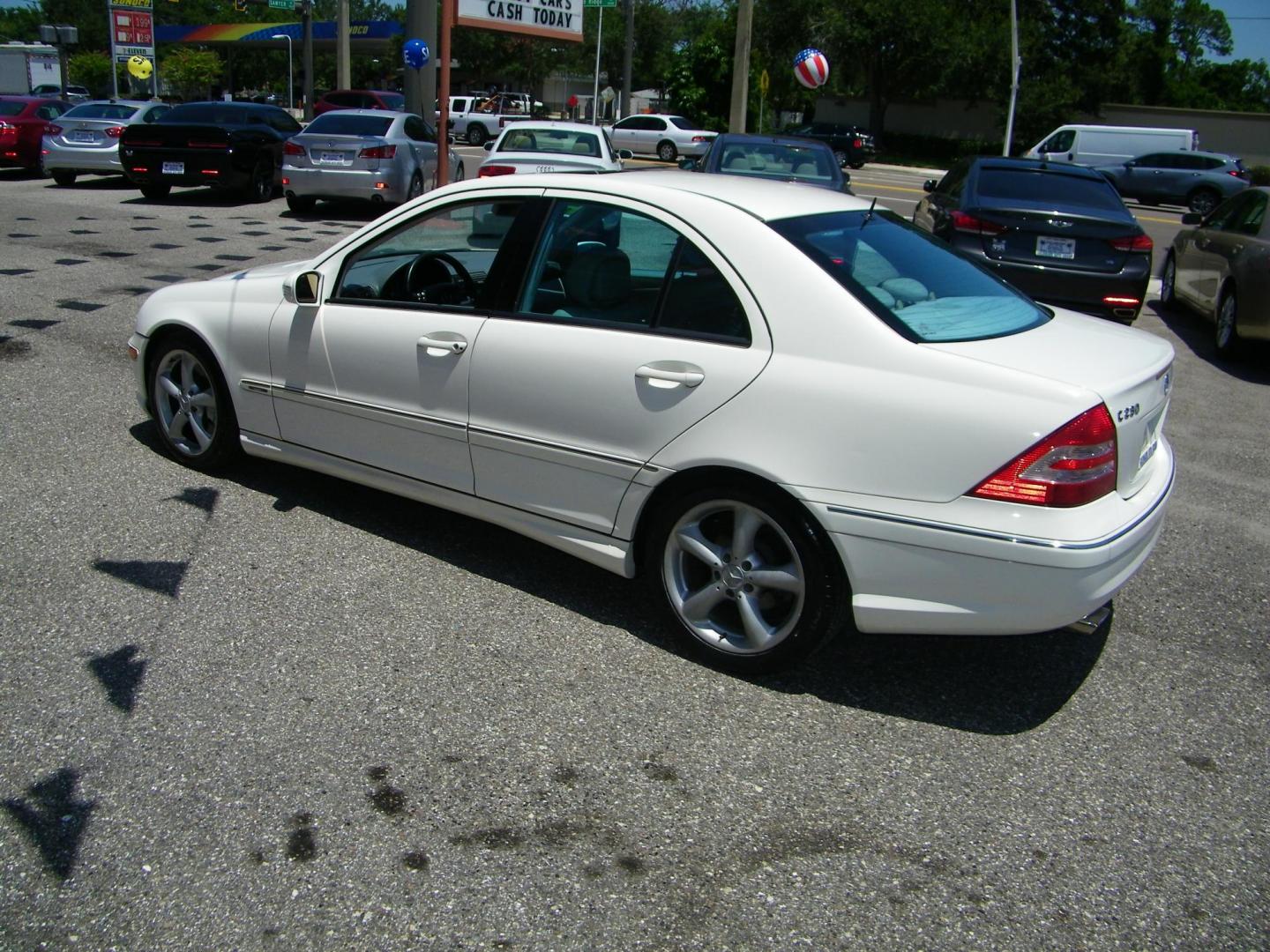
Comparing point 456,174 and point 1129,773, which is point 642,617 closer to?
point 1129,773

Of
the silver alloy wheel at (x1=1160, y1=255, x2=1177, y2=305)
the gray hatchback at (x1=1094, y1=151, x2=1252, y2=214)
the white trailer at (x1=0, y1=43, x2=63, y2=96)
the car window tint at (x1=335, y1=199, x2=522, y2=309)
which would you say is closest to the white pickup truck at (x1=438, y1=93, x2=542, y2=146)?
the gray hatchback at (x1=1094, y1=151, x2=1252, y2=214)

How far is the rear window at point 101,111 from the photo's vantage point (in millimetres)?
19016

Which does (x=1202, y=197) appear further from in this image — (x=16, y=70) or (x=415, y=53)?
(x=16, y=70)

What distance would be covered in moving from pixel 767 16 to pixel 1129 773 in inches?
2155

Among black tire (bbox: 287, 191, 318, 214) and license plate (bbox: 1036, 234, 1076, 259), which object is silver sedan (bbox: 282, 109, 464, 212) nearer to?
black tire (bbox: 287, 191, 318, 214)

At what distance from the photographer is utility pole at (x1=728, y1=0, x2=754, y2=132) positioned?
81.4ft

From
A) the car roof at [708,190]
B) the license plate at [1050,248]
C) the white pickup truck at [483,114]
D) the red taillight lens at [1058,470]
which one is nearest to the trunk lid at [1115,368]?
the red taillight lens at [1058,470]

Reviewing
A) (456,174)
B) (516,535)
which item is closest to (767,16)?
(456,174)

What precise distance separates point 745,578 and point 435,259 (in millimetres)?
2144

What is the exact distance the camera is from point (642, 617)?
14.0 feet

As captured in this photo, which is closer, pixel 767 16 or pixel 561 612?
pixel 561 612

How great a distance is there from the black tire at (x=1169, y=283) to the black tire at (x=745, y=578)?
9600 millimetres

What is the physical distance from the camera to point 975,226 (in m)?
9.41

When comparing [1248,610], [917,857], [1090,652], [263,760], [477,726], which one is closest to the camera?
[917,857]
